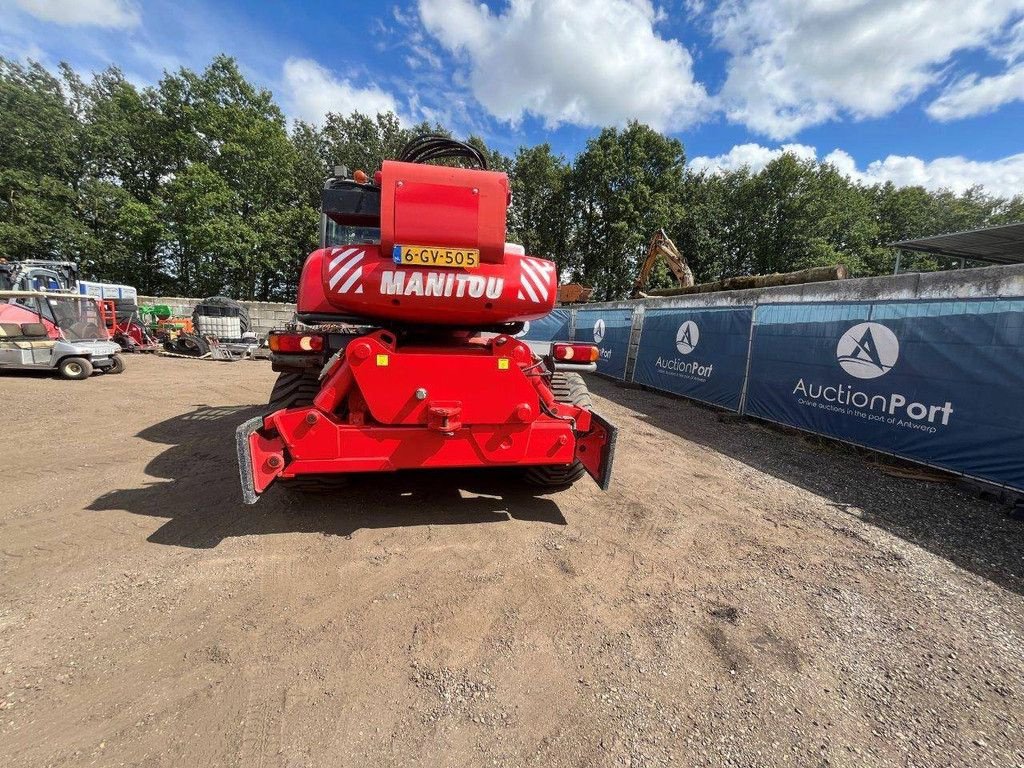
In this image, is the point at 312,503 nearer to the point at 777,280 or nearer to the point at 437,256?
the point at 437,256

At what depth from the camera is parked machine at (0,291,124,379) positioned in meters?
8.74

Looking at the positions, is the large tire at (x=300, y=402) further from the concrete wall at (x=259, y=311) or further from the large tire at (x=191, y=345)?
the concrete wall at (x=259, y=311)

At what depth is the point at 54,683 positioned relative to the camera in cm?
180

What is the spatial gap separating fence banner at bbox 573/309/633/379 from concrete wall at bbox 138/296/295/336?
44.4 feet

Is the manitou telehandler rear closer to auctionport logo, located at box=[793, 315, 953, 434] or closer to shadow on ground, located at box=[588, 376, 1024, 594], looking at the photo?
shadow on ground, located at box=[588, 376, 1024, 594]

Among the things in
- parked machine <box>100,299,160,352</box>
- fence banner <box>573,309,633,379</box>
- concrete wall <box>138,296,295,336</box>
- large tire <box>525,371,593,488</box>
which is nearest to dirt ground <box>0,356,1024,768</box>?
large tire <box>525,371,593,488</box>

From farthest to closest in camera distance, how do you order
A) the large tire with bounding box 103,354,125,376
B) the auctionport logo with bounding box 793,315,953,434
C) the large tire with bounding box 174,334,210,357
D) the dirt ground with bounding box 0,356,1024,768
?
1. the large tire with bounding box 174,334,210,357
2. the large tire with bounding box 103,354,125,376
3. the auctionport logo with bounding box 793,315,953,434
4. the dirt ground with bounding box 0,356,1024,768

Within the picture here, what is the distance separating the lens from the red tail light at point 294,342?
10.7ft

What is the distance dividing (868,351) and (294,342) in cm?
691

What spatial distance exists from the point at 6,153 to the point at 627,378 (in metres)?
34.6

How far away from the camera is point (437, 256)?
2805mm

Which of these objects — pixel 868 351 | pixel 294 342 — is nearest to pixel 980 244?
pixel 868 351

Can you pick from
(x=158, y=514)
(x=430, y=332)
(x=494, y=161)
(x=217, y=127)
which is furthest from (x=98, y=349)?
(x=494, y=161)

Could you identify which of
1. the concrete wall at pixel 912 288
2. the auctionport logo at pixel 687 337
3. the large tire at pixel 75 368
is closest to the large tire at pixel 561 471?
the concrete wall at pixel 912 288
